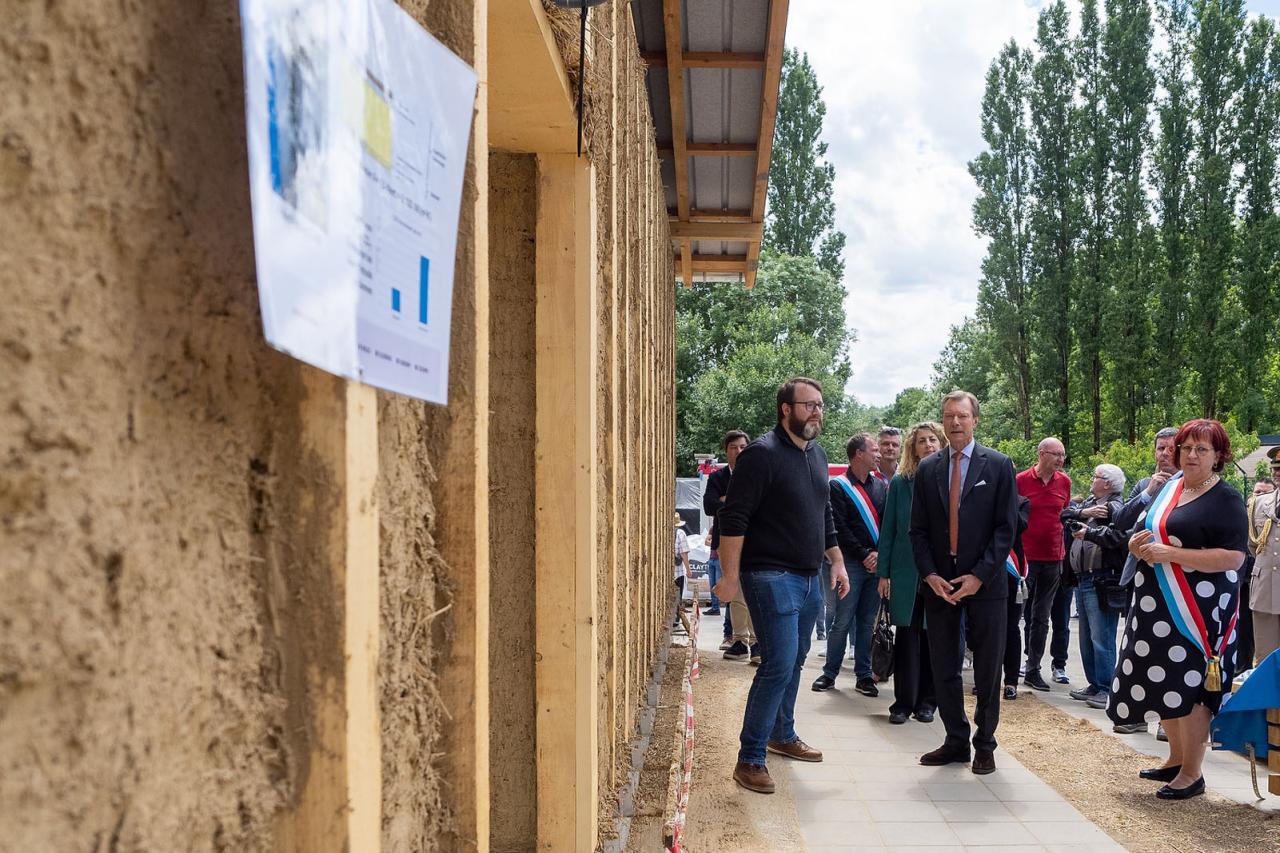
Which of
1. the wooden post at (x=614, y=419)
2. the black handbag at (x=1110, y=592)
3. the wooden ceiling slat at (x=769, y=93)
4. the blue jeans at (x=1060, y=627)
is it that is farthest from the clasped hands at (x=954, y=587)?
the wooden ceiling slat at (x=769, y=93)

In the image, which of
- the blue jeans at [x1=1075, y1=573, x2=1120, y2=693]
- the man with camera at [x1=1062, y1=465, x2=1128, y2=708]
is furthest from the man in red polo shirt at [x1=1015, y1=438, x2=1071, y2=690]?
the blue jeans at [x1=1075, y1=573, x2=1120, y2=693]

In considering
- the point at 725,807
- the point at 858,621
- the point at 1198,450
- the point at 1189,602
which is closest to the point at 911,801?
the point at 725,807

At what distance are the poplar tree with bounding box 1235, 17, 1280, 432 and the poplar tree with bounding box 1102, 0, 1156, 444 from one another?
2879 mm

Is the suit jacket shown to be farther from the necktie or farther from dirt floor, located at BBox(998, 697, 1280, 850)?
dirt floor, located at BBox(998, 697, 1280, 850)

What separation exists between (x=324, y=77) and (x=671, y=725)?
19.1 ft

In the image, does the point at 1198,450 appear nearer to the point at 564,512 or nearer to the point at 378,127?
the point at 564,512

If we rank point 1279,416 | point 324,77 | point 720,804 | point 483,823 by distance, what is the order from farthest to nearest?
point 1279,416 → point 720,804 → point 483,823 → point 324,77

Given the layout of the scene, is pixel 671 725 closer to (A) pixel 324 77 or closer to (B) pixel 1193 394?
(A) pixel 324 77

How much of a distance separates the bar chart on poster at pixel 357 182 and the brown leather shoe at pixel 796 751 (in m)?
5.19

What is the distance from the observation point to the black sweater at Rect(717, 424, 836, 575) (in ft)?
17.2

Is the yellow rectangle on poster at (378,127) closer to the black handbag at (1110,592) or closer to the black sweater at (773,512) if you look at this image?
the black sweater at (773,512)

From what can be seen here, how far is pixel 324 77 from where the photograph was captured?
1051 mm

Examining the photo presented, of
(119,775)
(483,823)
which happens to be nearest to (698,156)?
(483,823)

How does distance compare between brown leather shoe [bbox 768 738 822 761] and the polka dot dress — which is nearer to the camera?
the polka dot dress
